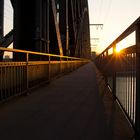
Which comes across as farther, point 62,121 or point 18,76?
point 18,76

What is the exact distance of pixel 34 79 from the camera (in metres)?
7.02

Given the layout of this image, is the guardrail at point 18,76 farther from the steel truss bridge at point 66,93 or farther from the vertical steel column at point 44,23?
the vertical steel column at point 44,23

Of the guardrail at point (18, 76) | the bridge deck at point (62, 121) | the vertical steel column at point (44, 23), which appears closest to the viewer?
the bridge deck at point (62, 121)

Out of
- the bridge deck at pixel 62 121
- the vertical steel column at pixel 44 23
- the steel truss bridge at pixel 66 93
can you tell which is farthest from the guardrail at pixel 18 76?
the vertical steel column at pixel 44 23

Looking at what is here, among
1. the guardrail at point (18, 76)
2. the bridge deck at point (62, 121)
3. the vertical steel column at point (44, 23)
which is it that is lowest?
the bridge deck at point (62, 121)

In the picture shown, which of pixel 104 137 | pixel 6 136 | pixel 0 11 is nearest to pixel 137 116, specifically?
pixel 104 137

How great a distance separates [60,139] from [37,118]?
1046 mm

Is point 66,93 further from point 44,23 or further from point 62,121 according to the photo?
point 44,23

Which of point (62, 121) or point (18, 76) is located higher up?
point (18, 76)

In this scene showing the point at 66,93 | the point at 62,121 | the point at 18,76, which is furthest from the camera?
the point at 66,93

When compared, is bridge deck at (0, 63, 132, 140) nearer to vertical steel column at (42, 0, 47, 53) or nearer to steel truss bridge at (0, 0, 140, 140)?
steel truss bridge at (0, 0, 140, 140)

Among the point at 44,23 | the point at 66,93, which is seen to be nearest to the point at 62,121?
the point at 66,93

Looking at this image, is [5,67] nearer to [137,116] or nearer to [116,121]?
[116,121]

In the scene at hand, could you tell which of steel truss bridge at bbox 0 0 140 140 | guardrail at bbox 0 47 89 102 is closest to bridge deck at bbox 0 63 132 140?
steel truss bridge at bbox 0 0 140 140
